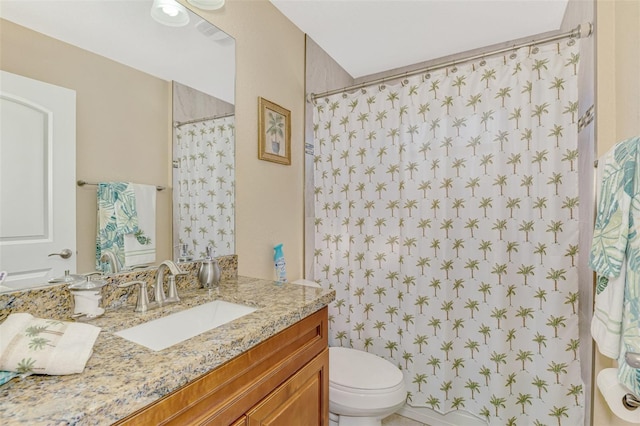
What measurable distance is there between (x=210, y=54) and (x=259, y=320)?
124cm

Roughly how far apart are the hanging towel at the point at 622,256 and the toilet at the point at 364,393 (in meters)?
0.88

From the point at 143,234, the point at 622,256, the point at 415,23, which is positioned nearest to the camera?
the point at 622,256

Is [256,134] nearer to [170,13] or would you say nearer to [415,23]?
[170,13]

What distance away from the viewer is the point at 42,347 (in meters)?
0.60

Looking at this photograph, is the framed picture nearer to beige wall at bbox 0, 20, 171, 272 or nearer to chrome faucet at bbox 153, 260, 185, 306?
beige wall at bbox 0, 20, 171, 272

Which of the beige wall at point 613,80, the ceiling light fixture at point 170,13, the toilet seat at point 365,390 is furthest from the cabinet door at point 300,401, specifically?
the ceiling light fixture at point 170,13

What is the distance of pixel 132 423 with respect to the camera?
54 centimetres

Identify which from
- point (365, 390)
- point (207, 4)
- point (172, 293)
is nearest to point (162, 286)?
point (172, 293)

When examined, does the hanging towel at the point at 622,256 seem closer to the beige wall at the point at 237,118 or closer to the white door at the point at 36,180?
the beige wall at the point at 237,118

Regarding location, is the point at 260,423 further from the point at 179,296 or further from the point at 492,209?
the point at 492,209

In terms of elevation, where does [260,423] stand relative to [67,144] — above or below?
below

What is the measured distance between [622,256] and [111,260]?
1.55 m

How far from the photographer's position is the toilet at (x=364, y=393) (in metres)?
1.40

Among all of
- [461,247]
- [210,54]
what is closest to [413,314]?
[461,247]
